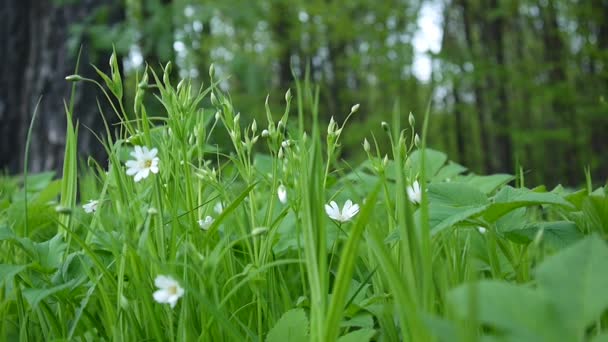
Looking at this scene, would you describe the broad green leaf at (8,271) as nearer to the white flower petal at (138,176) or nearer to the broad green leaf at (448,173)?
the white flower petal at (138,176)

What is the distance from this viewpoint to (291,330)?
2.64ft

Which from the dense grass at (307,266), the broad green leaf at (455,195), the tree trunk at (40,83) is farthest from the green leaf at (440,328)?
the tree trunk at (40,83)

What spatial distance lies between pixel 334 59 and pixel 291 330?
9664 millimetres

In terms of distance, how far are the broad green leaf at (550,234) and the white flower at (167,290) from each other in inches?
20.0

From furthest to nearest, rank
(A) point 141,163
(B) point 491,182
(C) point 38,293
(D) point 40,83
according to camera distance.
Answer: (D) point 40,83
(B) point 491,182
(A) point 141,163
(C) point 38,293

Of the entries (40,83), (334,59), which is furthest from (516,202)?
(334,59)

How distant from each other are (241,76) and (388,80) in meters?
3.17

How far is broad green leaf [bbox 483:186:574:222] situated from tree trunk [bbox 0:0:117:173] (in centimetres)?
240

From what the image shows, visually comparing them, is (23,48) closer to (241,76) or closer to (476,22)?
(241,76)

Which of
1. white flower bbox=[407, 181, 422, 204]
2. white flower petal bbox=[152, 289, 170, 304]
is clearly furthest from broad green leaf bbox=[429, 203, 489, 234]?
white flower petal bbox=[152, 289, 170, 304]

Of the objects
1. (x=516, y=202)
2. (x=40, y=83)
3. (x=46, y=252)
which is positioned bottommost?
(x=40, y=83)

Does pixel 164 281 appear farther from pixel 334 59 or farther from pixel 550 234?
pixel 334 59

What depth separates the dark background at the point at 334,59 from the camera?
131 inches

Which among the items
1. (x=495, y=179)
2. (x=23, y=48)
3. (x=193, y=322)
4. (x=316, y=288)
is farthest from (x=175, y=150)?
(x=23, y=48)
